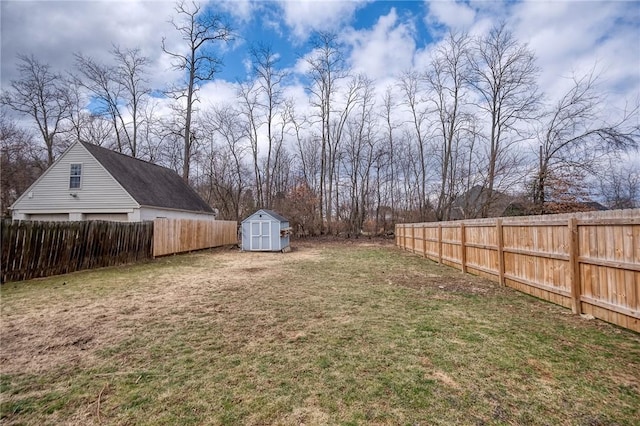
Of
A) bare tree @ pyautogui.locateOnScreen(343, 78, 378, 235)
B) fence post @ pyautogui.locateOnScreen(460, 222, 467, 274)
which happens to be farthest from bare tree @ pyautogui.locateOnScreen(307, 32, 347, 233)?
fence post @ pyautogui.locateOnScreen(460, 222, 467, 274)

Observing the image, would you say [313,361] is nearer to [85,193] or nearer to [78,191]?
[85,193]

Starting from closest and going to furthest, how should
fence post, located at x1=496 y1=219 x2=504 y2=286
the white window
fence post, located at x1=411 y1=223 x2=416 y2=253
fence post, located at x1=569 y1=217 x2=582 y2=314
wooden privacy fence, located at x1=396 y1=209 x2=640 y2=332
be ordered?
1. wooden privacy fence, located at x1=396 y1=209 x2=640 y2=332
2. fence post, located at x1=569 y1=217 x2=582 y2=314
3. fence post, located at x1=496 y1=219 x2=504 y2=286
4. fence post, located at x1=411 y1=223 x2=416 y2=253
5. the white window

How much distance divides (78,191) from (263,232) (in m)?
9.10

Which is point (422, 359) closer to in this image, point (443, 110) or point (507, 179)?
point (507, 179)

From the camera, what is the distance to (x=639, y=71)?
8.23 metres

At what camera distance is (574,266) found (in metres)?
4.29

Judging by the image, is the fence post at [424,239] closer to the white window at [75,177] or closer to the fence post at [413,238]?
the fence post at [413,238]

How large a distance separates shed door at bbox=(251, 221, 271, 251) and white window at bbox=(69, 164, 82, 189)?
8585 mm

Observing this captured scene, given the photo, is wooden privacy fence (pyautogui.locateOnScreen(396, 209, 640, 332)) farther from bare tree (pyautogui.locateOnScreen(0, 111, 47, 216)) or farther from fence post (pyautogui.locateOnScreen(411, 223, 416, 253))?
bare tree (pyautogui.locateOnScreen(0, 111, 47, 216))

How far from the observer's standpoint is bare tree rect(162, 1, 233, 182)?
20.3 m

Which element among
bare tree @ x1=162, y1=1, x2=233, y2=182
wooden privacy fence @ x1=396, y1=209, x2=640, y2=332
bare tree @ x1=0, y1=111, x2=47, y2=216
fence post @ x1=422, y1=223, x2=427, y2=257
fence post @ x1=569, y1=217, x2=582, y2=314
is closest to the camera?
wooden privacy fence @ x1=396, y1=209, x2=640, y2=332

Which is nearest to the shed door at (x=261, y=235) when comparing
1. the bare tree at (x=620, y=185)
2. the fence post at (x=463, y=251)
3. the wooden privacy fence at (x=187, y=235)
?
the wooden privacy fence at (x=187, y=235)

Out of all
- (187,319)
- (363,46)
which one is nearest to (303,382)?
(187,319)

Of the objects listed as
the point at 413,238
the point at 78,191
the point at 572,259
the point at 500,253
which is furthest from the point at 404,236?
the point at 78,191
